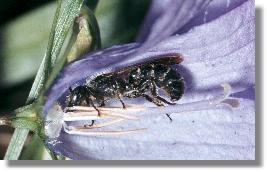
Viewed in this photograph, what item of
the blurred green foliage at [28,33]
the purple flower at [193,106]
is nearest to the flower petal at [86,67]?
the purple flower at [193,106]

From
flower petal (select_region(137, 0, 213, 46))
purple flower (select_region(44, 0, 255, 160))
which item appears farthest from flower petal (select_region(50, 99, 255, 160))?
flower petal (select_region(137, 0, 213, 46))

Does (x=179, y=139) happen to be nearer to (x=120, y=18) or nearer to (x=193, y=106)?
(x=193, y=106)

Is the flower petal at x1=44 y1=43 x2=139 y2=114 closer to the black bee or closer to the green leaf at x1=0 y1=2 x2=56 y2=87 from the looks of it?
the black bee

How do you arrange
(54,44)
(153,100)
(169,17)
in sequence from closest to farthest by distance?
(169,17)
(54,44)
(153,100)

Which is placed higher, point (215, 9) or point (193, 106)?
point (215, 9)

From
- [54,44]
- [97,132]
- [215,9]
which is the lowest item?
[97,132]

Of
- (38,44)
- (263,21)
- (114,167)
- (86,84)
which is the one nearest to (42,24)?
(38,44)

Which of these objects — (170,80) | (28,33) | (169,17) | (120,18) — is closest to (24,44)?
(28,33)
